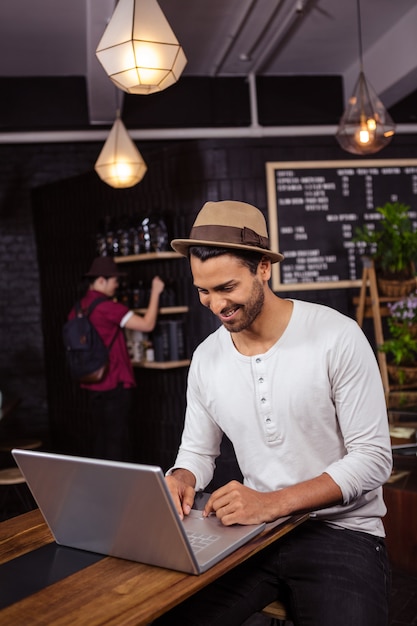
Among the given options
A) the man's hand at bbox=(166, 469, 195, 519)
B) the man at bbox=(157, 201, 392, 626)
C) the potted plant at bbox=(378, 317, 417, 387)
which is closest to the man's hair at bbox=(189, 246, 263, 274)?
the man at bbox=(157, 201, 392, 626)

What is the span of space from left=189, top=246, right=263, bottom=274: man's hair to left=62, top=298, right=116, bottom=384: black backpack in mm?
2904

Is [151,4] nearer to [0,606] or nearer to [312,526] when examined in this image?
[312,526]

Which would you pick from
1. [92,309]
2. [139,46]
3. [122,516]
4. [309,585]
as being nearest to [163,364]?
[92,309]

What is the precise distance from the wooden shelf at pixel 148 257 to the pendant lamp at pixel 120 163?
20.6 inches

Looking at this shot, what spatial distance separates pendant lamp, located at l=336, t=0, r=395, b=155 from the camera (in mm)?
4660

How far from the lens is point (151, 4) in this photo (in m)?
3.05

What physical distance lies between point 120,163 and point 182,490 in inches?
143

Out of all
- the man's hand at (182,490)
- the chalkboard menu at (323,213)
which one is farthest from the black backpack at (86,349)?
the man's hand at (182,490)

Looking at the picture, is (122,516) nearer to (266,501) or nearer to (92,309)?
(266,501)

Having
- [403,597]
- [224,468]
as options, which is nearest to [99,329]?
[224,468]

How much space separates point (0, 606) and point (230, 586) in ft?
2.08

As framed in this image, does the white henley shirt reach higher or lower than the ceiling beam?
lower

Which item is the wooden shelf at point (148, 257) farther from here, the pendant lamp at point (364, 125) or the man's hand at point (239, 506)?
the man's hand at point (239, 506)

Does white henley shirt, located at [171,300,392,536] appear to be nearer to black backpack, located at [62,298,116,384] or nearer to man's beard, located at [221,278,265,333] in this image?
man's beard, located at [221,278,265,333]
